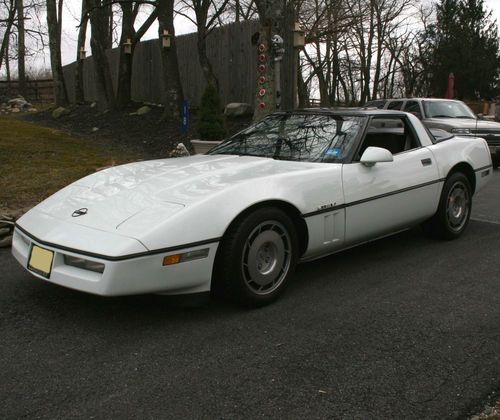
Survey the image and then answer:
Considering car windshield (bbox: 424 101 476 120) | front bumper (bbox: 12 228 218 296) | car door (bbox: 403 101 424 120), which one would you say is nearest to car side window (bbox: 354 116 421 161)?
front bumper (bbox: 12 228 218 296)

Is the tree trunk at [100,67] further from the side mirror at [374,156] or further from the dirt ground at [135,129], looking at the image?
the side mirror at [374,156]

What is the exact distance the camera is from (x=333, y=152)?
4254 millimetres

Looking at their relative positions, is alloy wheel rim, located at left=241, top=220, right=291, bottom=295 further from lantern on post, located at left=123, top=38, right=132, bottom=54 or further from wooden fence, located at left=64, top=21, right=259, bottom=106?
lantern on post, located at left=123, top=38, right=132, bottom=54

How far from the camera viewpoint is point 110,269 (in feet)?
9.70

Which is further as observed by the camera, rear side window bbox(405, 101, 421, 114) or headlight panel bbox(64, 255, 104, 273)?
rear side window bbox(405, 101, 421, 114)

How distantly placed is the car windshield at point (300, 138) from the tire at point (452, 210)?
1.20 meters

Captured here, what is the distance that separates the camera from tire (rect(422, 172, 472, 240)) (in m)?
5.10

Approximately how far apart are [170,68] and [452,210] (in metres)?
9.84

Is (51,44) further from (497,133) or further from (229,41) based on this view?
(497,133)

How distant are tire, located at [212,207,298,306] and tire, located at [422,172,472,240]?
202 centimetres

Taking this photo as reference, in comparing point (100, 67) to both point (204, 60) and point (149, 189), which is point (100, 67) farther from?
point (149, 189)

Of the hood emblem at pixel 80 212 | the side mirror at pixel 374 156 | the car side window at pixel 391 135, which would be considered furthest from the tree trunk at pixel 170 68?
the hood emblem at pixel 80 212

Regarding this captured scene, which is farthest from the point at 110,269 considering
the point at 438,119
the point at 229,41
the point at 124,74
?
the point at 124,74

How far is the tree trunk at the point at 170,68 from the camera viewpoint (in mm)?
13508
